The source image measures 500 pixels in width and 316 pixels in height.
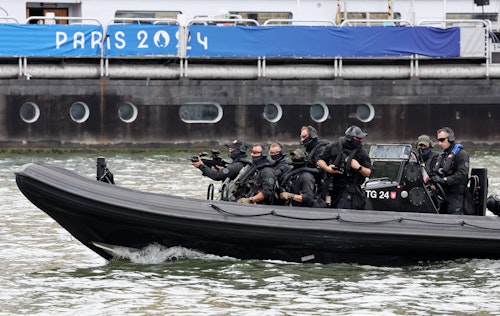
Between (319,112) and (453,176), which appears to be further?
(319,112)

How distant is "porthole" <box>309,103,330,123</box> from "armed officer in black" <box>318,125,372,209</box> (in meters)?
16.8

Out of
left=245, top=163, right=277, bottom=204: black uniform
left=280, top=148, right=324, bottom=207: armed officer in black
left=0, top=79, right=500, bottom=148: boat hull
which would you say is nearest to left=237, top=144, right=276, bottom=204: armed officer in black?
left=245, top=163, right=277, bottom=204: black uniform

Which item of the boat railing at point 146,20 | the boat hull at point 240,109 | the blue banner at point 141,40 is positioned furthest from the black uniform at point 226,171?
the boat hull at point 240,109

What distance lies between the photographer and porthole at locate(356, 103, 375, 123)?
107 feet

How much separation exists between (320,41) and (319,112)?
183cm

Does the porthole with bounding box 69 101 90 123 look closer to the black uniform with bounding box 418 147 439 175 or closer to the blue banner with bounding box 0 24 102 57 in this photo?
the blue banner with bounding box 0 24 102 57

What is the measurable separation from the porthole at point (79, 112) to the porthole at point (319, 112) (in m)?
5.67

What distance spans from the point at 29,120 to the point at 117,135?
7.19ft

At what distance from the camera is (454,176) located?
613 inches

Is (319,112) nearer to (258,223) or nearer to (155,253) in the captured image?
(155,253)

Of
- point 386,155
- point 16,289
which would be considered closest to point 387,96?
point 386,155

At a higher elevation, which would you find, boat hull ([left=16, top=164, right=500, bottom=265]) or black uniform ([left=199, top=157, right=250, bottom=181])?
black uniform ([left=199, top=157, right=250, bottom=181])

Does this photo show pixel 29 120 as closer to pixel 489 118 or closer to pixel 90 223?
pixel 489 118

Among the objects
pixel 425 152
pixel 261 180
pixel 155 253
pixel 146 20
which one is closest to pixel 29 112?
pixel 146 20
